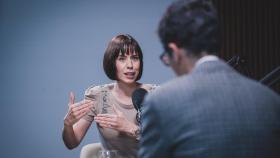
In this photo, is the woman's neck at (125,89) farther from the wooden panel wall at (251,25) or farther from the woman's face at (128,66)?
the wooden panel wall at (251,25)

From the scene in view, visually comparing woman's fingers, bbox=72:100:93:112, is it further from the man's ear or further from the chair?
the man's ear

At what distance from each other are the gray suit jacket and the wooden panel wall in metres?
2.58

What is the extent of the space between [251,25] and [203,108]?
2717 mm

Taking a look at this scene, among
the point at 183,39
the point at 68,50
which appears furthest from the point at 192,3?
the point at 68,50

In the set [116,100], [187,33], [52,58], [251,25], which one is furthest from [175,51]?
[251,25]

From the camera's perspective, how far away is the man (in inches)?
38.0

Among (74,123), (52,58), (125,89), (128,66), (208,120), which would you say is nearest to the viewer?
(208,120)

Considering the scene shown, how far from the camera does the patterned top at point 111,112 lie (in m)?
2.09

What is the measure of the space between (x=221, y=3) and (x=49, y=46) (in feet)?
4.81

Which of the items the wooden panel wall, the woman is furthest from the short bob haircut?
the wooden panel wall

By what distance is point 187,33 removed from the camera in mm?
1040

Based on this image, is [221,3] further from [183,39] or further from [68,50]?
[183,39]

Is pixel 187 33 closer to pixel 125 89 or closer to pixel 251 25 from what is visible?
pixel 125 89

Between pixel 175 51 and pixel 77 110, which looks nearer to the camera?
pixel 175 51
